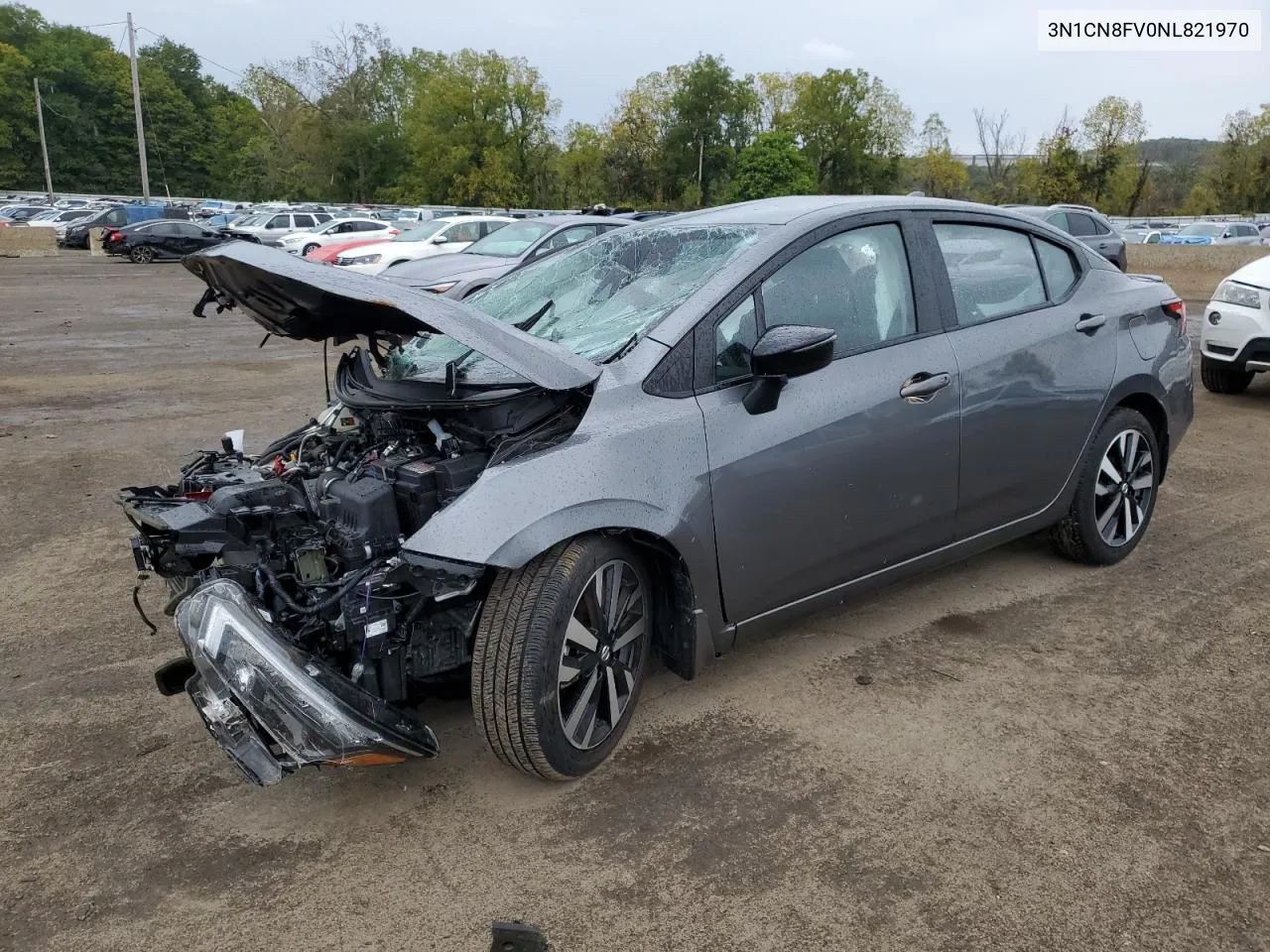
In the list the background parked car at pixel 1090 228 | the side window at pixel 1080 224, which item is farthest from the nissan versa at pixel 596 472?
the side window at pixel 1080 224

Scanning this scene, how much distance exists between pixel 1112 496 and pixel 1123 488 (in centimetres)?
7

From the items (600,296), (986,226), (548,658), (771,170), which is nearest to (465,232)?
(986,226)

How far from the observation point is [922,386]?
11.9ft

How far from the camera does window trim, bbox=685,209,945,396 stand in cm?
323

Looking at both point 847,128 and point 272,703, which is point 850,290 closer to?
point 272,703

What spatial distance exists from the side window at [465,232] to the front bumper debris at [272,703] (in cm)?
1969

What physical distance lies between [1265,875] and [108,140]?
317 ft

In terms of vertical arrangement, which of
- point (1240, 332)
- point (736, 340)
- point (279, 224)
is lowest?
point (1240, 332)

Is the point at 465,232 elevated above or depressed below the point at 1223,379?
above

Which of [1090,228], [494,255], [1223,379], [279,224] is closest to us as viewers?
[1223,379]

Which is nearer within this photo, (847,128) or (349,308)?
(349,308)

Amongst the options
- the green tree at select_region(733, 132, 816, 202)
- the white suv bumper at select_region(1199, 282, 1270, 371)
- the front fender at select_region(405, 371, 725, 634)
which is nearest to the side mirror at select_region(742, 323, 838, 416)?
the front fender at select_region(405, 371, 725, 634)

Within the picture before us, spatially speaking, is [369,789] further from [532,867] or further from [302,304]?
[302,304]

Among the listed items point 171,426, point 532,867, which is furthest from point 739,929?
point 171,426
